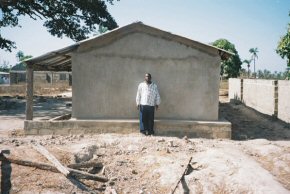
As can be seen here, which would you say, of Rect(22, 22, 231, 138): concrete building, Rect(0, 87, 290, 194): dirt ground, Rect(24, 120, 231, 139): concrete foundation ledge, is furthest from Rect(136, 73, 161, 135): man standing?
Rect(22, 22, 231, 138): concrete building

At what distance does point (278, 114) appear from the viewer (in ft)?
42.9

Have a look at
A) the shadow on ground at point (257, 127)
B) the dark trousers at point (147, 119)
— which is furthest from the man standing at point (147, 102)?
the shadow on ground at point (257, 127)

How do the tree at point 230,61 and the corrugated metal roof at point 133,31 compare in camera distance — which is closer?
the corrugated metal roof at point 133,31

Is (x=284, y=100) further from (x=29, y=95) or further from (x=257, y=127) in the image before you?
(x=29, y=95)

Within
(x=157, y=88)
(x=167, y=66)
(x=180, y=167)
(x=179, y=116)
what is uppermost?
(x=167, y=66)

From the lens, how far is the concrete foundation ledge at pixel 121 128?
9141 millimetres

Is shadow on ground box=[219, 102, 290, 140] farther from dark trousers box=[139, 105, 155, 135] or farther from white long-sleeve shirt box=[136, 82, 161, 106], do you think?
white long-sleeve shirt box=[136, 82, 161, 106]

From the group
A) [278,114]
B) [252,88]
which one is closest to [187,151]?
[278,114]

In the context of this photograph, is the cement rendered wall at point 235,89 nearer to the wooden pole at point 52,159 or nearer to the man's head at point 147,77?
the man's head at point 147,77

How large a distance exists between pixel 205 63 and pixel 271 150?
3.18 metres

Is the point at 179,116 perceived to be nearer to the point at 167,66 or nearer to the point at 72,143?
the point at 167,66

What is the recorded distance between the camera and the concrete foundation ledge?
30.0 feet

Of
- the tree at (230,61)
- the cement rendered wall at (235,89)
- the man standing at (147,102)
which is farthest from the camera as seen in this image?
the tree at (230,61)

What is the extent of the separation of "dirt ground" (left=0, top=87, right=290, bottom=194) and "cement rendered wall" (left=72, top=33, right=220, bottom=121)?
106 centimetres
